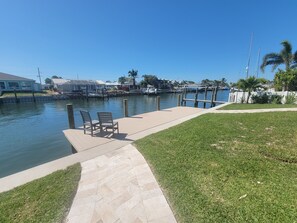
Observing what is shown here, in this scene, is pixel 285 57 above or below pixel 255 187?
above

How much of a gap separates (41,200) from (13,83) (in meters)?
50.8

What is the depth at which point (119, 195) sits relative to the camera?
2887mm

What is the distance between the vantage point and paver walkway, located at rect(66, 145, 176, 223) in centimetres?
242

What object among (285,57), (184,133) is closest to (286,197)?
(184,133)

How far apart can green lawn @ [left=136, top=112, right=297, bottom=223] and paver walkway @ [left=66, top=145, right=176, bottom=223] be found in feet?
0.77

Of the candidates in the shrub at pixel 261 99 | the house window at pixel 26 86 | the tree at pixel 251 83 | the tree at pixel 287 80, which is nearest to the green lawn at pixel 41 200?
the tree at pixel 251 83

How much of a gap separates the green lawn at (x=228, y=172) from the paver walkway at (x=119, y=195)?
0.77 feet

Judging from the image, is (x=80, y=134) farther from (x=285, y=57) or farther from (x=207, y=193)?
(x=285, y=57)

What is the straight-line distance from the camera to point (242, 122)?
7312 mm

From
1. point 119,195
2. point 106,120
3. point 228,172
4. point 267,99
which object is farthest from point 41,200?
point 267,99

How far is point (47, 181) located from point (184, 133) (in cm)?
475

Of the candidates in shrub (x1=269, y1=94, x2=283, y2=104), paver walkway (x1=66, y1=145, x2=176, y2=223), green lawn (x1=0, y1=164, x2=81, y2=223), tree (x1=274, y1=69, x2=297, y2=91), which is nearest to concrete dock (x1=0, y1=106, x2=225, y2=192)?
green lawn (x1=0, y1=164, x2=81, y2=223)

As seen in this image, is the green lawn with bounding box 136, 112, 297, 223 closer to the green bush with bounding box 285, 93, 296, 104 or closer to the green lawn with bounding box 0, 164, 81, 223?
the green lawn with bounding box 0, 164, 81, 223

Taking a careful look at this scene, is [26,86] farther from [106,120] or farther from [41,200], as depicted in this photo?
[41,200]
